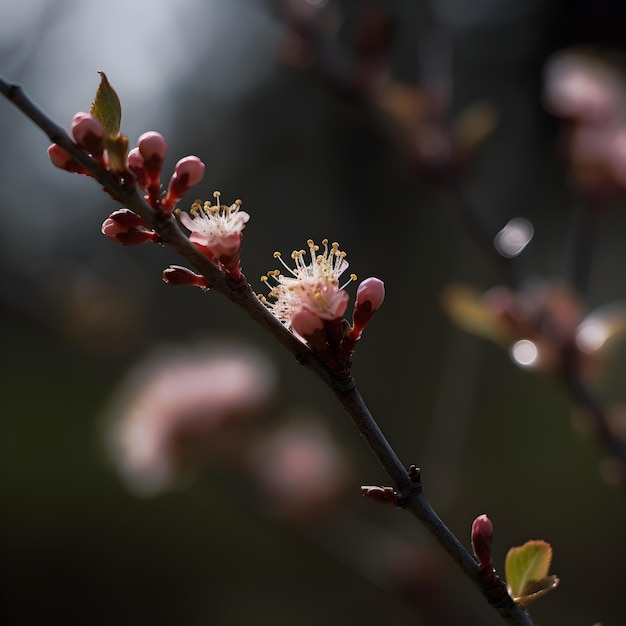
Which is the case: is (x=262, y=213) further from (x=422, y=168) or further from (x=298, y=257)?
(x=298, y=257)

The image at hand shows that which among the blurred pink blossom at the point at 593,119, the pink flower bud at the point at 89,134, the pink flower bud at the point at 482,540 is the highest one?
the blurred pink blossom at the point at 593,119

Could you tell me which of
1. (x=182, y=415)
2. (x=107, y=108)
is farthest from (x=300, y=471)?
(x=107, y=108)

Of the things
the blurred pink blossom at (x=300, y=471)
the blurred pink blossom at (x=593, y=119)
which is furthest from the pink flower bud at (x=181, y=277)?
the blurred pink blossom at (x=300, y=471)

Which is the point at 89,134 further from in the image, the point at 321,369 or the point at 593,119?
the point at 593,119

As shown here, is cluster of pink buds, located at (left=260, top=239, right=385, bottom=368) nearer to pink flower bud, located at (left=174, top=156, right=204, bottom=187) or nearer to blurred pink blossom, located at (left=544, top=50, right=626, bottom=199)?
pink flower bud, located at (left=174, top=156, right=204, bottom=187)

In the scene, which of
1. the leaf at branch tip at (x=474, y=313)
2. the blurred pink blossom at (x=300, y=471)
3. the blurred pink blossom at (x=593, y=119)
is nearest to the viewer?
the leaf at branch tip at (x=474, y=313)

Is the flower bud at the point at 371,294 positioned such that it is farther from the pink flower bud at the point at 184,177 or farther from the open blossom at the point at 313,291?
the pink flower bud at the point at 184,177
